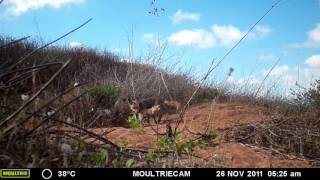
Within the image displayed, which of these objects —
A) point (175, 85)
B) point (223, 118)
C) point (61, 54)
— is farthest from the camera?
point (61, 54)

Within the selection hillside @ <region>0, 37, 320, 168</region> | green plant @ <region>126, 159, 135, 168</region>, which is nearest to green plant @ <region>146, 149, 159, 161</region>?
hillside @ <region>0, 37, 320, 168</region>

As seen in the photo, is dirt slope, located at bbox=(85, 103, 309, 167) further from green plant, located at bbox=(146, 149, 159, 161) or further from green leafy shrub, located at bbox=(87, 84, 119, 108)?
green leafy shrub, located at bbox=(87, 84, 119, 108)

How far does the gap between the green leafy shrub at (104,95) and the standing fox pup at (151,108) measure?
327 mm

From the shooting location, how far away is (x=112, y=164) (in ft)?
10.6

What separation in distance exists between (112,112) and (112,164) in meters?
3.98

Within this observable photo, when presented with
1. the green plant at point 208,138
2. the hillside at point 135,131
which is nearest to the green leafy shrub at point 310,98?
the hillside at point 135,131

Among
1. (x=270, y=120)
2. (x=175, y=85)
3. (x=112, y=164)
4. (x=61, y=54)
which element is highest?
(x=61, y=54)

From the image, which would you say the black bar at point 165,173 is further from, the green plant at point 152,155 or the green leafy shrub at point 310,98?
the green leafy shrub at point 310,98

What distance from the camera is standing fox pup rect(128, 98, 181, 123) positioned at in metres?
6.96

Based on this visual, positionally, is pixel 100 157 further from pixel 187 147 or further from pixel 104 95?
pixel 104 95

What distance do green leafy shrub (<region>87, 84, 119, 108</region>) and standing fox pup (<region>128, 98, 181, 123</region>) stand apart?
0.33m

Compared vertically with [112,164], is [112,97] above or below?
above

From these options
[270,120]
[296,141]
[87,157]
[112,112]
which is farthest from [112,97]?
→ [87,157]

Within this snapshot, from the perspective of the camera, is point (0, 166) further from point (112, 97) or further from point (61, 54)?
point (61, 54)
